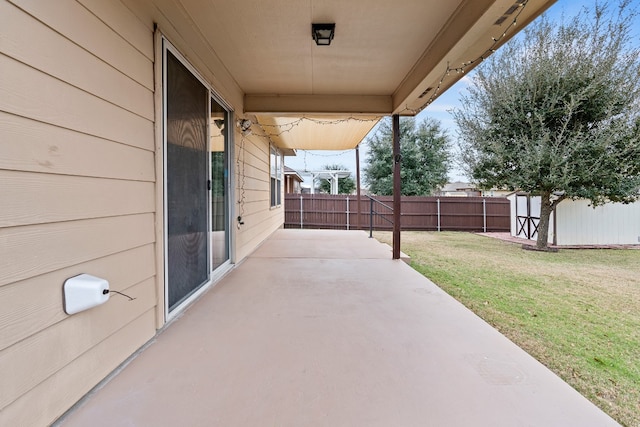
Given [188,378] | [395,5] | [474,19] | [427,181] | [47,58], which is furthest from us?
[427,181]

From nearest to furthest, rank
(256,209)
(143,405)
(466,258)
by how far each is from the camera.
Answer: (143,405)
(256,209)
(466,258)

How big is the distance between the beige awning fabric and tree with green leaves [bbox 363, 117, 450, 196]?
23.7 ft

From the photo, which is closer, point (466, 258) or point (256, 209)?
point (256, 209)

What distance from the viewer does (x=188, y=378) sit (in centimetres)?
156

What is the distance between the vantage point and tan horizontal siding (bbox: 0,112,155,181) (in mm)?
1093

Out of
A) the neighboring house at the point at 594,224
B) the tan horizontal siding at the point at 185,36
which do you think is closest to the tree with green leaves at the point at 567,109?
the neighboring house at the point at 594,224

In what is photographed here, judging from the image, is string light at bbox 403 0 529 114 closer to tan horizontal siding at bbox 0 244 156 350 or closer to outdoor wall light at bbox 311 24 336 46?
outdoor wall light at bbox 311 24 336 46

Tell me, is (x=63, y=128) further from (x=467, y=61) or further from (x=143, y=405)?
(x=467, y=61)

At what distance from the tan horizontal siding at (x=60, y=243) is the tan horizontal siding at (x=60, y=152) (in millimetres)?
233

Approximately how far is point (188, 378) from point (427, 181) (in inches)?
603

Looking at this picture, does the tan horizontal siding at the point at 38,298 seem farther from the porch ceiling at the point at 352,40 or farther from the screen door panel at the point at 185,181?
the porch ceiling at the point at 352,40

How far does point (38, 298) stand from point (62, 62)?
973 millimetres

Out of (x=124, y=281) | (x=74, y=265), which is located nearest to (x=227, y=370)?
(x=124, y=281)

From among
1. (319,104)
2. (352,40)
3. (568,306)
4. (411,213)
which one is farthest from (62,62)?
(411,213)
